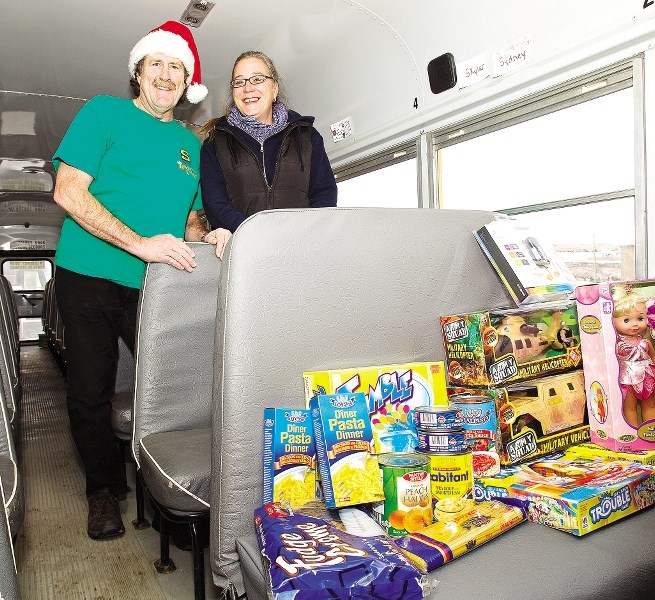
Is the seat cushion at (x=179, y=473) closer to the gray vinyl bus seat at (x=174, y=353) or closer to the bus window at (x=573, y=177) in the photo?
the gray vinyl bus seat at (x=174, y=353)

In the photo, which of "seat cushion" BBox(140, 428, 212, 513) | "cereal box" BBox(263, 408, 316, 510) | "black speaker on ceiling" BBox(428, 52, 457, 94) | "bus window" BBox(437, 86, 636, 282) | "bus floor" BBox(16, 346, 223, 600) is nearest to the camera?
"cereal box" BBox(263, 408, 316, 510)

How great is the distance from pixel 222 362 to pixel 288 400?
171 mm

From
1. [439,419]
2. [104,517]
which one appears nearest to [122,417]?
[104,517]

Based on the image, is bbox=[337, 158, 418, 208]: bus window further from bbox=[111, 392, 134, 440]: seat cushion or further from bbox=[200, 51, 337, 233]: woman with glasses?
bbox=[111, 392, 134, 440]: seat cushion

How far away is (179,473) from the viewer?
153 cm

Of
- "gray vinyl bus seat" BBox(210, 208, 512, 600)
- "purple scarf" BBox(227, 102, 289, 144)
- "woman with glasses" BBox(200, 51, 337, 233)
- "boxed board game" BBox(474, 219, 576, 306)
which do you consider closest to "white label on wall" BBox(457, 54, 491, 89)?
"woman with glasses" BBox(200, 51, 337, 233)

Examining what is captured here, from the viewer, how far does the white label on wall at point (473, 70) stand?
2559 mm

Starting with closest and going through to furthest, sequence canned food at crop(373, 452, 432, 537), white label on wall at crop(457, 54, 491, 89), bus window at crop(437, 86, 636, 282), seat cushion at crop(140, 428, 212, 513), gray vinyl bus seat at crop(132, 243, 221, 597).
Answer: canned food at crop(373, 452, 432, 537) → seat cushion at crop(140, 428, 212, 513) → gray vinyl bus seat at crop(132, 243, 221, 597) → bus window at crop(437, 86, 636, 282) → white label on wall at crop(457, 54, 491, 89)

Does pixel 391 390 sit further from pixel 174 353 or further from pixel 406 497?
pixel 174 353

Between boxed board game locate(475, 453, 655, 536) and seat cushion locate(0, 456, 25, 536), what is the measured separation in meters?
1.06

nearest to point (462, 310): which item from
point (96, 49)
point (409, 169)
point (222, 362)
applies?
point (222, 362)

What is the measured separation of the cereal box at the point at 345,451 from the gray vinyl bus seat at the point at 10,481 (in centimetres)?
70

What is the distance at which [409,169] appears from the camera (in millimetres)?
3293

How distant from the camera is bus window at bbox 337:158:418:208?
10.8 ft
